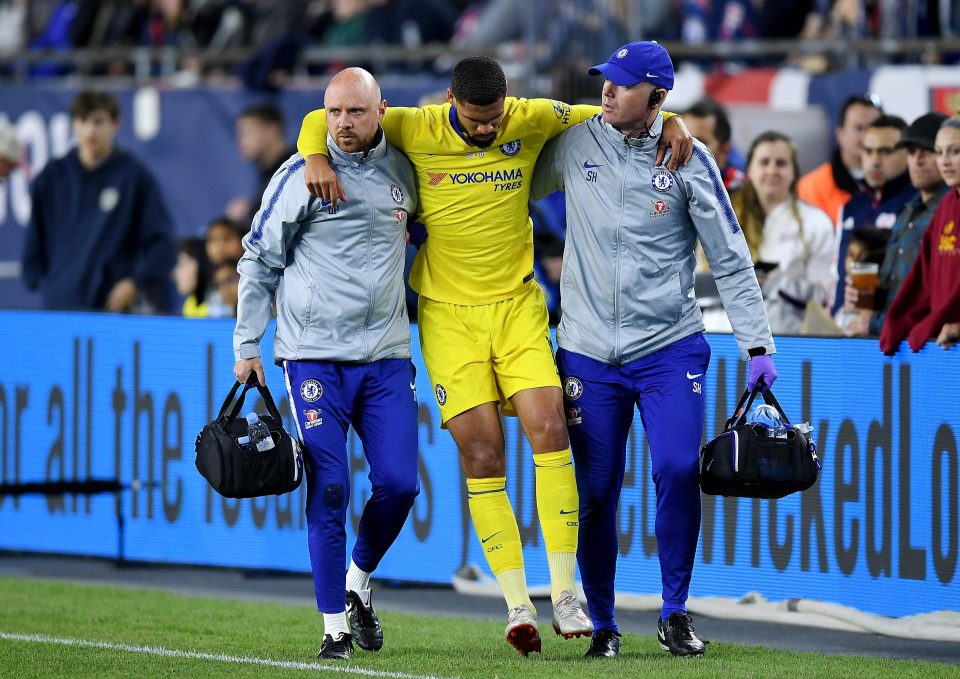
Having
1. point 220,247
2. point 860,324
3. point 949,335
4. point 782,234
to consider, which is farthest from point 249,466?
point 220,247

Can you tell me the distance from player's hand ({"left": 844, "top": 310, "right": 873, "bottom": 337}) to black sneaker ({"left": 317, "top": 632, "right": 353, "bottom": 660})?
3.29 metres

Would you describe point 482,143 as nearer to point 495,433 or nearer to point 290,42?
point 495,433

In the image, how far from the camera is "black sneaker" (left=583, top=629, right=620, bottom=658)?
709 cm

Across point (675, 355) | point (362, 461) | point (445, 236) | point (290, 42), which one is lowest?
point (362, 461)

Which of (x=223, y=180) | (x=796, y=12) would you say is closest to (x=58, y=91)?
(x=223, y=180)

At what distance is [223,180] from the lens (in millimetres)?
14711

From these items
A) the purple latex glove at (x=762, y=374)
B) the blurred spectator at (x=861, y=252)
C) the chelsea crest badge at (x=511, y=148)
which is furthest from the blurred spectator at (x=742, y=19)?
the purple latex glove at (x=762, y=374)

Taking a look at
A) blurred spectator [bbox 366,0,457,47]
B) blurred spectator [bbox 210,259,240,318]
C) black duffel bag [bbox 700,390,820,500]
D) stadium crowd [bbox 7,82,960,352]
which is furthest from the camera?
blurred spectator [bbox 366,0,457,47]

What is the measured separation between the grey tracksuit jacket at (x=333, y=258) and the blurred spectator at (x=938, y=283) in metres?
2.43

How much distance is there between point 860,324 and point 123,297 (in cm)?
558

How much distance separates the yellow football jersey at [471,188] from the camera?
699cm

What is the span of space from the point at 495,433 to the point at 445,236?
80 cm

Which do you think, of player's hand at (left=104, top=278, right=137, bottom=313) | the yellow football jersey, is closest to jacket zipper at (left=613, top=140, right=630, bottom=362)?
the yellow football jersey

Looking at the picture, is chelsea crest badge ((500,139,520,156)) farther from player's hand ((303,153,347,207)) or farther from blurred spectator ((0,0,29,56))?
blurred spectator ((0,0,29,56))
